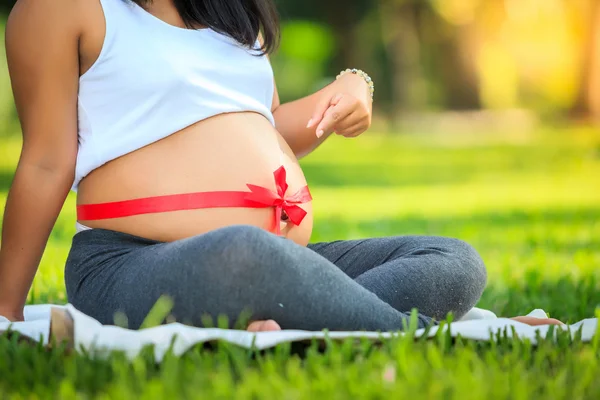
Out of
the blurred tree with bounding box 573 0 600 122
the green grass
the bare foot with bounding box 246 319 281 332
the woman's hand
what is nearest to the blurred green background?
the blurred tree with bounding box 573 0 600 122

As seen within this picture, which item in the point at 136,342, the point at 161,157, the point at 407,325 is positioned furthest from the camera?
the point at 161,157

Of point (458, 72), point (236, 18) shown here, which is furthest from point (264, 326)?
point (458, 72)

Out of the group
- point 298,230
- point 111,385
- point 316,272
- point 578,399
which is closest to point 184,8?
point 298,230

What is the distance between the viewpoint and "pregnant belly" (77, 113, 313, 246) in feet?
7.53

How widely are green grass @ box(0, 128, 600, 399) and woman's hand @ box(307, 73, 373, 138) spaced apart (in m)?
0.82

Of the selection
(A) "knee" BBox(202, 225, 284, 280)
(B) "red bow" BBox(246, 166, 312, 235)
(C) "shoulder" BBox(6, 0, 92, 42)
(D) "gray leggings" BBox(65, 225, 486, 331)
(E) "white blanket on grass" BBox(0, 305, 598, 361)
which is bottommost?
(E) "white blanket on grass" BBox(0, 305, 598, 361)

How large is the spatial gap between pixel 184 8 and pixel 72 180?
63 cm

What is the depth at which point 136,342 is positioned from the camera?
1.87 metres

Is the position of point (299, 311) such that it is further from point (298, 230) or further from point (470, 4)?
point (470, 4)

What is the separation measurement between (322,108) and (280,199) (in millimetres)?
356

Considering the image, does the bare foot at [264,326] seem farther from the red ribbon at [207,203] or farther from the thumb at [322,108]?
the thumb at [322,108]

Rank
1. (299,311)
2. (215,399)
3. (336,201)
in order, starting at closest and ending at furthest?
1. (215,399)
2. (299,311)
3. (336,201)

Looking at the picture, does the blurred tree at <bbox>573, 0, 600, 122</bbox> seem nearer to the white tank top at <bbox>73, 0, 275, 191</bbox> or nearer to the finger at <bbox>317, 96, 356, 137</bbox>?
the finger at <bbox>317, 96, 356, 137</bbox>

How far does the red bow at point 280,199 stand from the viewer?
2.36m
